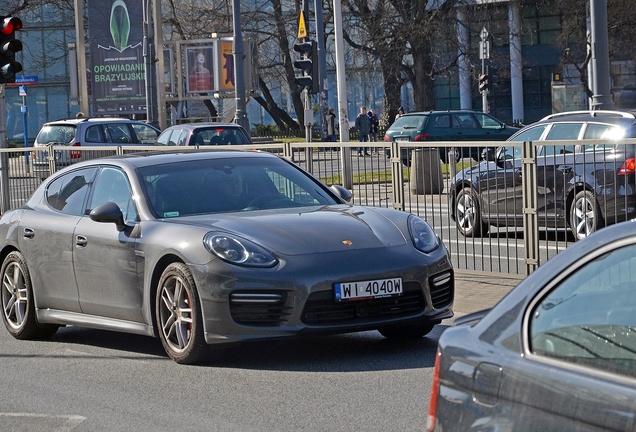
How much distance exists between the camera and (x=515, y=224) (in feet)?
36.2

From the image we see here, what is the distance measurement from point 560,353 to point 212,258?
4.76 m

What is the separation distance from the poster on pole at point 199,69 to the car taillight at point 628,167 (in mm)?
32352

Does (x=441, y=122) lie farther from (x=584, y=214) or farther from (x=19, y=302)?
(x=19, y=302)

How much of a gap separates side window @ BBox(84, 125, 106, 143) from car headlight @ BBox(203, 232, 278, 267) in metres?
22.6

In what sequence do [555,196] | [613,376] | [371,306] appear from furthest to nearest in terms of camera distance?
[555,196]
[371,306]
[613,376]

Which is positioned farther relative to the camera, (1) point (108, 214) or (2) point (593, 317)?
(1) point (108, 214)

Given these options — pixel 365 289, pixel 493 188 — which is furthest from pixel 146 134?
pixel 365 289

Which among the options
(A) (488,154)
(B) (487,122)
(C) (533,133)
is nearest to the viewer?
(A) (488,154)

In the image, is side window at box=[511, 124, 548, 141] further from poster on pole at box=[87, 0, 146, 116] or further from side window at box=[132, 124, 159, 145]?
poster on pole at box=[87, 0, 146, 116]

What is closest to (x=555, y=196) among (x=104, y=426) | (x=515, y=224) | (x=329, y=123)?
(x=515, y=224)

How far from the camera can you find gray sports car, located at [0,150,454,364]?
7789 millimetres

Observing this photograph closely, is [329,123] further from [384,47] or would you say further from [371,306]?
[371,306]

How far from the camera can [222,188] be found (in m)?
8.98

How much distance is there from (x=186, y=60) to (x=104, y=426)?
1406 inches
